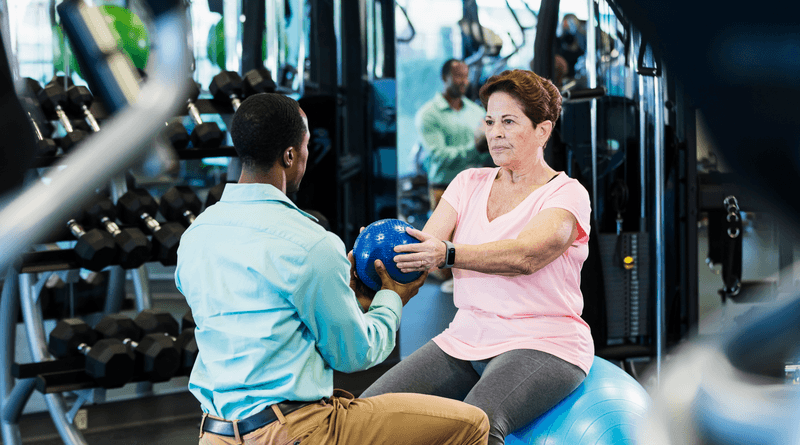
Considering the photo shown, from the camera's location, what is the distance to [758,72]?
15.1 inches

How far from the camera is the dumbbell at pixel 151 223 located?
303 cm

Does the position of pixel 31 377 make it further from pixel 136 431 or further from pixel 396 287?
pixel 396 287

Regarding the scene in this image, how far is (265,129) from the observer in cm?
147

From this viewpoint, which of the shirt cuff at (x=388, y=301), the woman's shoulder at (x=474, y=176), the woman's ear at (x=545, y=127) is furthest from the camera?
the woman's shoulder at (x=474, y=176)

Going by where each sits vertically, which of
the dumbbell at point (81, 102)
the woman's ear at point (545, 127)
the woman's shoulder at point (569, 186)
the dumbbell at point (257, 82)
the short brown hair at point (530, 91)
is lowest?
the woman's shoulder at point (569, 186)

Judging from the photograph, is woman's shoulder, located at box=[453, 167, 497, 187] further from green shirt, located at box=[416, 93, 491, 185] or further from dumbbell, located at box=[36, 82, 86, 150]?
green shirt, located at box=[416, 93, 491, 185]

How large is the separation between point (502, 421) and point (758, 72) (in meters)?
1.48

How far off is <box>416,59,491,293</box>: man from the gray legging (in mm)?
4469

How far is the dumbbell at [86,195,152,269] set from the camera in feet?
9.50

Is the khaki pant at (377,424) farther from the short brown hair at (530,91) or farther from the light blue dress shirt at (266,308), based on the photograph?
the short brown hair at (530,91)

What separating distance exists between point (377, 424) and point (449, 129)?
5375 mm

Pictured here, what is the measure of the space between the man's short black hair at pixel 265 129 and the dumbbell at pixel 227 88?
1.86 m

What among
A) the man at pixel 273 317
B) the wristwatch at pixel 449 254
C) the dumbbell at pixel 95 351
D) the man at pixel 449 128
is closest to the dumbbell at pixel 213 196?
the dumbbell at pixel 95 351

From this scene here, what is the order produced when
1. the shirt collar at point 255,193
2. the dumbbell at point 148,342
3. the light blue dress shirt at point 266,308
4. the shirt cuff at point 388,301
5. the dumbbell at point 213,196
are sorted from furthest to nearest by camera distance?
the dumbbell at point 213,196, the dumbbell at point 148,342, the shirt cuff at point 388,301, the shirt collar at point 255,193, the light blue dress shirt at point 266,308
